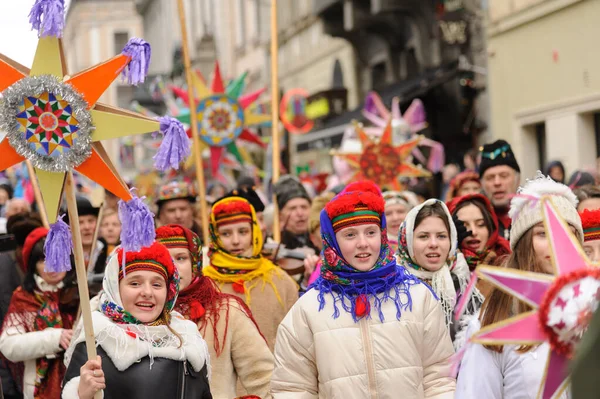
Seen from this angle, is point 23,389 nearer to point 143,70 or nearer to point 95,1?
point 143,70

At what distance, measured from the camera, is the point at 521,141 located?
1560 cm

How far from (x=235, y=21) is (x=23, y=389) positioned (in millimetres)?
34991

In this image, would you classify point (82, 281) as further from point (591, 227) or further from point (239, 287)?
point (591, 227)

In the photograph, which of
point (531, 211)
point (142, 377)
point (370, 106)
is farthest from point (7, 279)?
point (370, 106)

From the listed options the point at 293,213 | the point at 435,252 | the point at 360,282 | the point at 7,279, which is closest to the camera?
the point at 360,282

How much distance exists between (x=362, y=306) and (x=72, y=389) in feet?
3.76

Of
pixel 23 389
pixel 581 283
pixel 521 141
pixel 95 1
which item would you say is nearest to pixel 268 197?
pixel 521 141

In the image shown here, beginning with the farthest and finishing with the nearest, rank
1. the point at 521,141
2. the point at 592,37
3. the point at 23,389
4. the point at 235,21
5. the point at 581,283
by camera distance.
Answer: the point at 235,21
the point at 521,141
the point at 592,37
the point at 23,389
the point at 581,283

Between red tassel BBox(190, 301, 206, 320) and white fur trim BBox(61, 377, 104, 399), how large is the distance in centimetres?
93

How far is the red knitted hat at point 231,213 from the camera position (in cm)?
619

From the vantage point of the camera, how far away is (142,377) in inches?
171

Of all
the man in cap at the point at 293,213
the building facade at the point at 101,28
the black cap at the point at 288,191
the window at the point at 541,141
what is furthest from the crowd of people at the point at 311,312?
the building facade at the point at 101,28

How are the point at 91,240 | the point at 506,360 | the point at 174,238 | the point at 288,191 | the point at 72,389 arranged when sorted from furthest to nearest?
the point at 288,191 < the point at 91,240 < the point at 174,238 < the point at 72,389 < the point at 506,360

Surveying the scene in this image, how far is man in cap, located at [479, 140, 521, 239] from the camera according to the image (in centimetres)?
739
